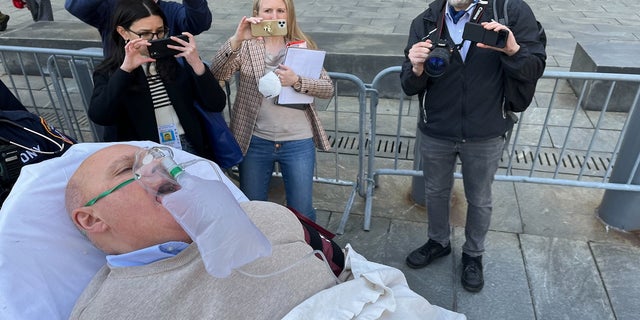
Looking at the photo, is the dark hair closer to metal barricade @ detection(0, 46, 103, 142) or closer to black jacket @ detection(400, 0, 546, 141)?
metal barricade @ detection(0, 46, 103, 142)

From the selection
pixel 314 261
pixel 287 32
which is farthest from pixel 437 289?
pixel 287 32

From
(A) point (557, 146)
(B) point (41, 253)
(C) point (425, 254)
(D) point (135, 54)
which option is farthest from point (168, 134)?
(A) point (557, 146)

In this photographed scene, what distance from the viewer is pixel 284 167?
3.01 meters

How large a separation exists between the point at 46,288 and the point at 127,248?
32 cm

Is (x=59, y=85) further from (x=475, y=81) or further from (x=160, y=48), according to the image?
(x=475, y=81)

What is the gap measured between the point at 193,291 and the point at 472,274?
2.17m

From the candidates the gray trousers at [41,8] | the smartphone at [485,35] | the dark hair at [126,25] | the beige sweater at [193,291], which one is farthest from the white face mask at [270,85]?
the gray trousers at [41,8]

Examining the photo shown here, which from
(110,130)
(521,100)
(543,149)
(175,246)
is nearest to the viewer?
(175,246)

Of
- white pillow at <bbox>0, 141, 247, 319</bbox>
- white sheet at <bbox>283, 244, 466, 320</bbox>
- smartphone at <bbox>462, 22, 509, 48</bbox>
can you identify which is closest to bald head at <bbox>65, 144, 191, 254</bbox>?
white pillow at <bbox>0, 141, 247, 319</bbox>

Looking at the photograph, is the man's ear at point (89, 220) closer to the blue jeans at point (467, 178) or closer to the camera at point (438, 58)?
the camera at point (438, 58)

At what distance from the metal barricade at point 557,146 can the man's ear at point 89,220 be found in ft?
7.08

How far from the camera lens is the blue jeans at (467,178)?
2.59 metres

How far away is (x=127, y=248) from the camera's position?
1.52m

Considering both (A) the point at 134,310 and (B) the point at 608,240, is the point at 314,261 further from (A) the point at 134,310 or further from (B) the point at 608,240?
(B) the point at 608,240
